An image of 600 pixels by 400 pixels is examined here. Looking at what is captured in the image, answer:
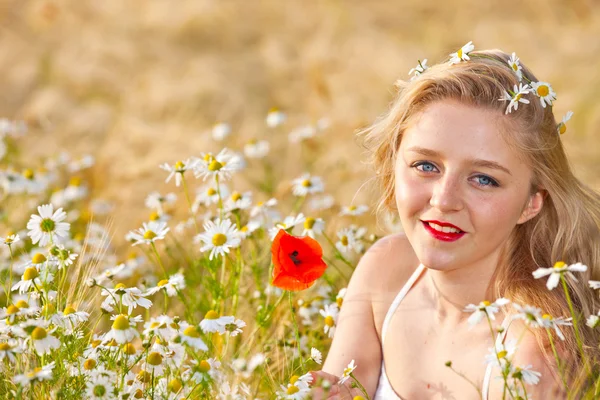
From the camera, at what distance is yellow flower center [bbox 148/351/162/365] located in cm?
231

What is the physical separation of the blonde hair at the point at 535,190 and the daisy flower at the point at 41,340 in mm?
1184

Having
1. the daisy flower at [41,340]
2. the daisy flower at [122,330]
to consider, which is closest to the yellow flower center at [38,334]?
the daisy flower at [41,340]

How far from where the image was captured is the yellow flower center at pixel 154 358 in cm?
231

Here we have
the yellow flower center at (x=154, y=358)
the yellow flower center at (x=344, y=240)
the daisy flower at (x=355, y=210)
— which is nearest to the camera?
the yellow flower center at (x=154, y=358)

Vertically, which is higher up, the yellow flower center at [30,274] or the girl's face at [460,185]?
the girl's face at [460,185]

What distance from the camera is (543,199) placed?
2.62 meters

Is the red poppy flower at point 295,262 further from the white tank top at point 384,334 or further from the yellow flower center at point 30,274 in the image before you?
the yellow flower center at point 30,274

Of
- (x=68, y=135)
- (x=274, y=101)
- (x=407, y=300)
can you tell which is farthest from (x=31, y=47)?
(x=407, y=300)

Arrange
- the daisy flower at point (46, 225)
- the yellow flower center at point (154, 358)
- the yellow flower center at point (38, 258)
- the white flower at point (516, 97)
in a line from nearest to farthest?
the yellow flower center at point (154, 358) → the white flower at point (516, 97) → the yellow flower center at point (38, 258) → the daisy flower at point (46, 225)

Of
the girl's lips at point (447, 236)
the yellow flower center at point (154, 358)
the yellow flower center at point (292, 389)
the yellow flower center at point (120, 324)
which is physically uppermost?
the girl's lips at point (447, 236)

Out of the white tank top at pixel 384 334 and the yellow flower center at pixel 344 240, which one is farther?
the yellow flower center at pixel 344 240

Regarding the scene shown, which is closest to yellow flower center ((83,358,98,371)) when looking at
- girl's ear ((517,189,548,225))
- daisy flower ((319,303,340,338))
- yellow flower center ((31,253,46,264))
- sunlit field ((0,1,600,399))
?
sunlit field ((0,1,600,399))

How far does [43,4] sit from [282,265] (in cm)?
713

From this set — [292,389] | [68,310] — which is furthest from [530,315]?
[68,310]
